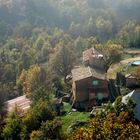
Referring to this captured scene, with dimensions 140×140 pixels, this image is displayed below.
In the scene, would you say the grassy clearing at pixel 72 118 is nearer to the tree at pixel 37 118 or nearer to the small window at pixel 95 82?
the tree at pixel 37 118

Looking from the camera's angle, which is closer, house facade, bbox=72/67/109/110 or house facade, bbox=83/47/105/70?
house facade, bbox=72/67/109/110

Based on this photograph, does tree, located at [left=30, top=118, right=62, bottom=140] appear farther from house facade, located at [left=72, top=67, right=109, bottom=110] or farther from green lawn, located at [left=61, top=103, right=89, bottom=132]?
house facade, located at [left=72, top=67, right=109, bottom=110]

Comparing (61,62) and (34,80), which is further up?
(34,80)

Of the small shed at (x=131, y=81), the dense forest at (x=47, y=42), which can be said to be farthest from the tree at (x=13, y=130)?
the small shed at (x=131, y=81)

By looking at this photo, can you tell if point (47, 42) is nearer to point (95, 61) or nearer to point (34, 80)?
point (95, 61)

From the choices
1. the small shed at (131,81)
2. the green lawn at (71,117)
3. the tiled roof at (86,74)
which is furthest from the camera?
the small shed at (131,81)

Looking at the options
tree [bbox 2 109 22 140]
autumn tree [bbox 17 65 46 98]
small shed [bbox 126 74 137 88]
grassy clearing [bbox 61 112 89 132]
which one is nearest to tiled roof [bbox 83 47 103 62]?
small shed [bbox 126 74 137 88]

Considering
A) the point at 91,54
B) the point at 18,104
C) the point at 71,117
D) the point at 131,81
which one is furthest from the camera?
the point at 91,54

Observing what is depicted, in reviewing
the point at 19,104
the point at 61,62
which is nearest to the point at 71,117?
the point at 19,104
